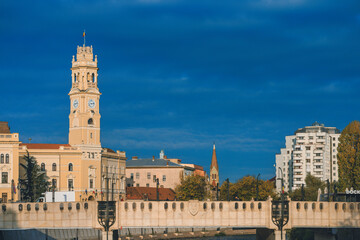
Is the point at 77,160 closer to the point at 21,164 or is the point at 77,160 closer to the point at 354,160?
the point at 21,164

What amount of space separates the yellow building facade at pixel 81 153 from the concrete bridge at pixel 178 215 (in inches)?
2731

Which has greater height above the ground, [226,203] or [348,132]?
[348,132]

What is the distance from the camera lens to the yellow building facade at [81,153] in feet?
565

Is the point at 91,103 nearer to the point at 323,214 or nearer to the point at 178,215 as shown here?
the point at 178,215

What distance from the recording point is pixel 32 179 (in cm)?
15750

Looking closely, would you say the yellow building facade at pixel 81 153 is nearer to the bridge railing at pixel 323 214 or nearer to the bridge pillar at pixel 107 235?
the bridge pillar at pixel 107 235

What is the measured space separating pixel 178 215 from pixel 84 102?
9673 centimetres

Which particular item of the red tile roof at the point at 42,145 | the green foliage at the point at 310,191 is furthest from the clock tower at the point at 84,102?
the green foliage at the point at 310,191

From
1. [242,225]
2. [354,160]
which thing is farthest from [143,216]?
[354,160]

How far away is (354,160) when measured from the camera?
5177 inches

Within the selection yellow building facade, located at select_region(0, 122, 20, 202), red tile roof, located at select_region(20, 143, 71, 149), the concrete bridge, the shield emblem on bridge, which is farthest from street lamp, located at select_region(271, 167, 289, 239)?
red tile roof, located at select_region(20, 143, 71, 149)

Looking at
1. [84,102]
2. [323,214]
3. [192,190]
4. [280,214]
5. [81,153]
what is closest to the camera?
[280,214]

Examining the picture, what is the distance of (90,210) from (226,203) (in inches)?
667

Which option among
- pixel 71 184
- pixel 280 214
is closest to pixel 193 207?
pixel 280 214
